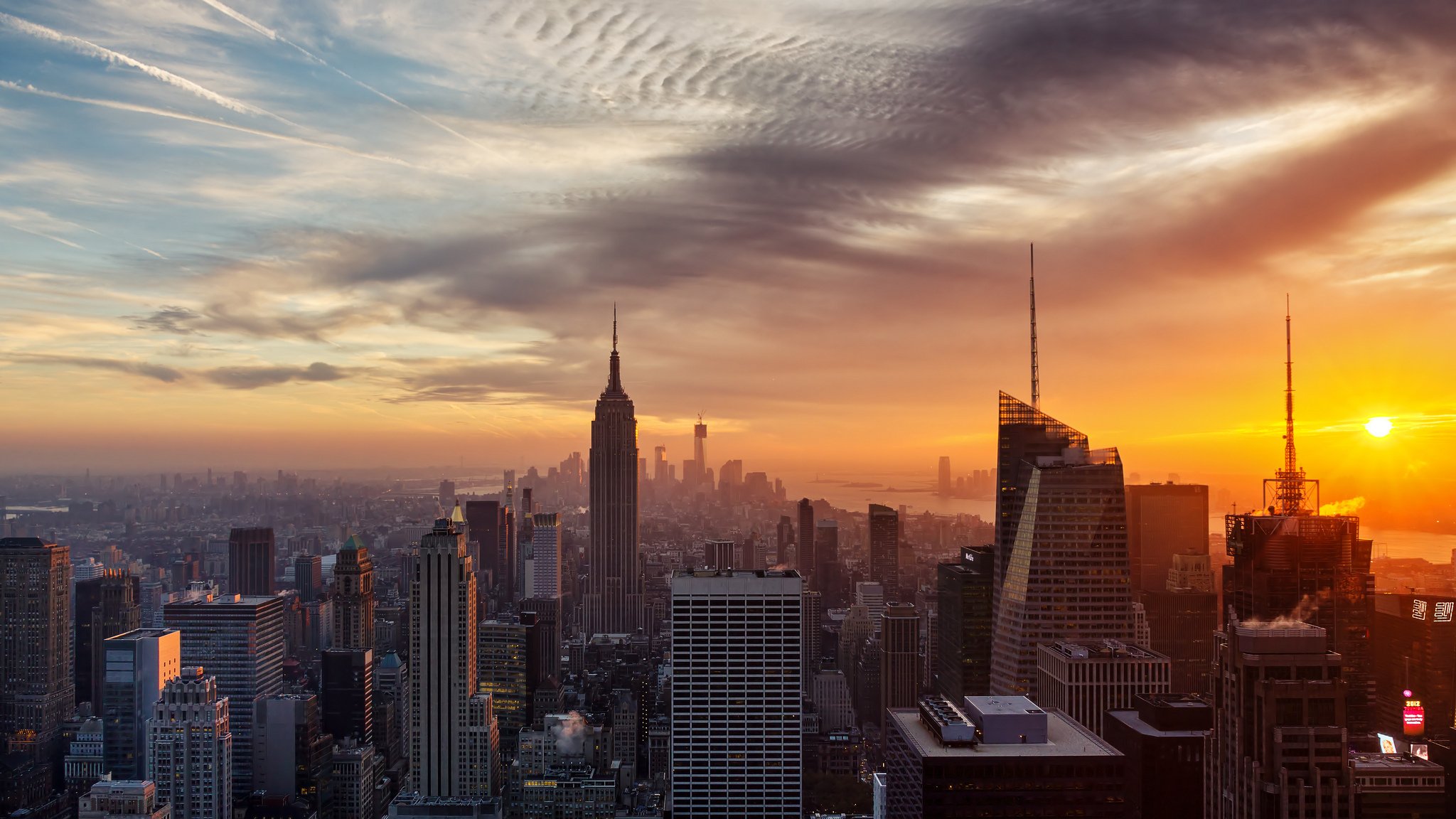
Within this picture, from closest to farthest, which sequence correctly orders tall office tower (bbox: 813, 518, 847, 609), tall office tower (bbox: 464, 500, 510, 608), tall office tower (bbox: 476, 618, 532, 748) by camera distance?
tall office tower (bbox: 476, 618, 532, 748)
tall office tower (bbox: 464, 500, 510, 608)
tall office tower (bbox: 813, 518, 847, 609)

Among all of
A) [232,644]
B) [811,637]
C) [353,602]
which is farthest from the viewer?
[811,637]

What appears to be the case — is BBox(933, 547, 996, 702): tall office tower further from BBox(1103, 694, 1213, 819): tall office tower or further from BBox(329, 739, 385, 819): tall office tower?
BBox(329, 739, 385, 819): tall office tower

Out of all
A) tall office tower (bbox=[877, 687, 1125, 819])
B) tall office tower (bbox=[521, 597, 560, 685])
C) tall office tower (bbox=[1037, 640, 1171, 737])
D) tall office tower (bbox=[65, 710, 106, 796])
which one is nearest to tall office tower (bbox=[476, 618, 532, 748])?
tall office tower (bbox=[521, 597, 560, 685])

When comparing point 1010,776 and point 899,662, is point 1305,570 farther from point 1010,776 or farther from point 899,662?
point 899,662

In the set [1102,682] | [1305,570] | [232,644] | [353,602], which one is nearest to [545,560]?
[353,602]

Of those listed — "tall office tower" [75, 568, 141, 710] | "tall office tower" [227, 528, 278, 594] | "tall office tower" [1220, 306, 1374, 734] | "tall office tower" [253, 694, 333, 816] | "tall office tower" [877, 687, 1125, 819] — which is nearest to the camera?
"tall office tower" [877, 687, 1125, 819]

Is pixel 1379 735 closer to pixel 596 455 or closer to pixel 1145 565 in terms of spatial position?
pixel 1145 565

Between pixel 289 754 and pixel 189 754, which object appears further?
pixel 289 754
